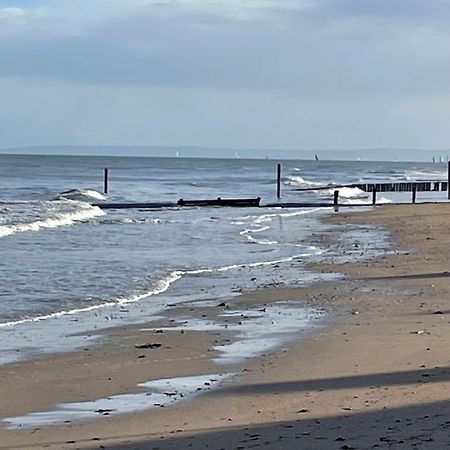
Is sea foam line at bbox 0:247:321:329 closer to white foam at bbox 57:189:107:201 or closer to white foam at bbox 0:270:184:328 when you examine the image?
white foam at bbox 0:270:184:328

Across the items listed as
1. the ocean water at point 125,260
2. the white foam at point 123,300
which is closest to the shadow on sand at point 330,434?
the ocean water at point 125,260

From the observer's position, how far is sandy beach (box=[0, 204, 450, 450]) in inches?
268

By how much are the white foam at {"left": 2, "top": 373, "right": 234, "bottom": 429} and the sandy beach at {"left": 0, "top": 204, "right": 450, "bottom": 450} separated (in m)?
0.09

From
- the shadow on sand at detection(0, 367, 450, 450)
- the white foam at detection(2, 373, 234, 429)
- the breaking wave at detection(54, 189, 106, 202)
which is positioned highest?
the shadow on sand at detection(0, 367, 450, 450)

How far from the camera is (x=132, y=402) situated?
8.23 metres

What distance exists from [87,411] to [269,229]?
2254 cm

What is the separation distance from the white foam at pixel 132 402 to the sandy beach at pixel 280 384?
0.30ft

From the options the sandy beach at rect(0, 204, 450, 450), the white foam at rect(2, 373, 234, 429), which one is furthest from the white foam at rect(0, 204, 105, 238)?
the white foam at rect(2, 373, 234, 429)

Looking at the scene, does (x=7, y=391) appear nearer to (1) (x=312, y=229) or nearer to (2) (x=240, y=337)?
(2) (x=240, y=337)

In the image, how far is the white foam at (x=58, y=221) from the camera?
92.4 ft

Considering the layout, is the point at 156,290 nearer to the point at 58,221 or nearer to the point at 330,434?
the point at 330,434

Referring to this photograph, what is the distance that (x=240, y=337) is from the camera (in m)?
11.4

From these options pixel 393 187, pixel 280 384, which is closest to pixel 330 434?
pixel 280 384

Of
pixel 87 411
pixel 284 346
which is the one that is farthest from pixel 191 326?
pixel 87 411
